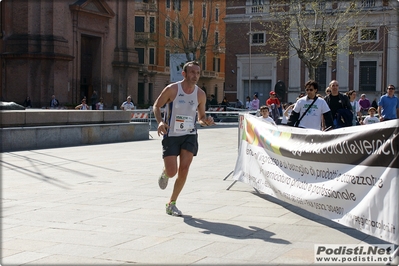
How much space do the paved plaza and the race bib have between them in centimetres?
109

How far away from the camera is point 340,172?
22.8 ft

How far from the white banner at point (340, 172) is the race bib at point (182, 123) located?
1.25 metres

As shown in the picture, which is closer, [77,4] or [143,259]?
[143,259]

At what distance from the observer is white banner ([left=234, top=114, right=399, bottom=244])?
603 cm

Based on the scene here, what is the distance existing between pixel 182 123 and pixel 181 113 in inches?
5.2

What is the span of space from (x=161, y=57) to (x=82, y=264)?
243ft

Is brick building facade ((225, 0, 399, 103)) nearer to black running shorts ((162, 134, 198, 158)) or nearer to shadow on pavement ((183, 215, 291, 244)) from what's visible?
black running shorts ((162, 134, 198, 158))

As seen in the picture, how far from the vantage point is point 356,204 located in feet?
21.7

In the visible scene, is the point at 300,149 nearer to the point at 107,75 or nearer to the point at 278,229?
the point at 278,229

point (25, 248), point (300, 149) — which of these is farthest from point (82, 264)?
point (300, 149)

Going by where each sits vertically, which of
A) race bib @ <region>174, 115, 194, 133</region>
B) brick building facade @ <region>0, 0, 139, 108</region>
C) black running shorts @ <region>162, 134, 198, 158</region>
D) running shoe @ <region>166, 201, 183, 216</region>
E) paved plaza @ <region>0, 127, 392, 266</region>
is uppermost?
brick building facade @ <region>0, 0, 139, 108</region>

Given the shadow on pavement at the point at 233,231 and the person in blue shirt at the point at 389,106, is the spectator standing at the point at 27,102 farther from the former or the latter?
the shadow on pavement at the point at 233,231

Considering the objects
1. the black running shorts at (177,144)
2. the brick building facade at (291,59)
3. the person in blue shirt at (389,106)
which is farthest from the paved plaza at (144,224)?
the brick building facade at (291,59)

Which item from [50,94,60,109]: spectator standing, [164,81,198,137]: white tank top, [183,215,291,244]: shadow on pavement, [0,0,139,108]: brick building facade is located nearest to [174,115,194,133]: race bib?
[164,81,198,137]: white tank top
